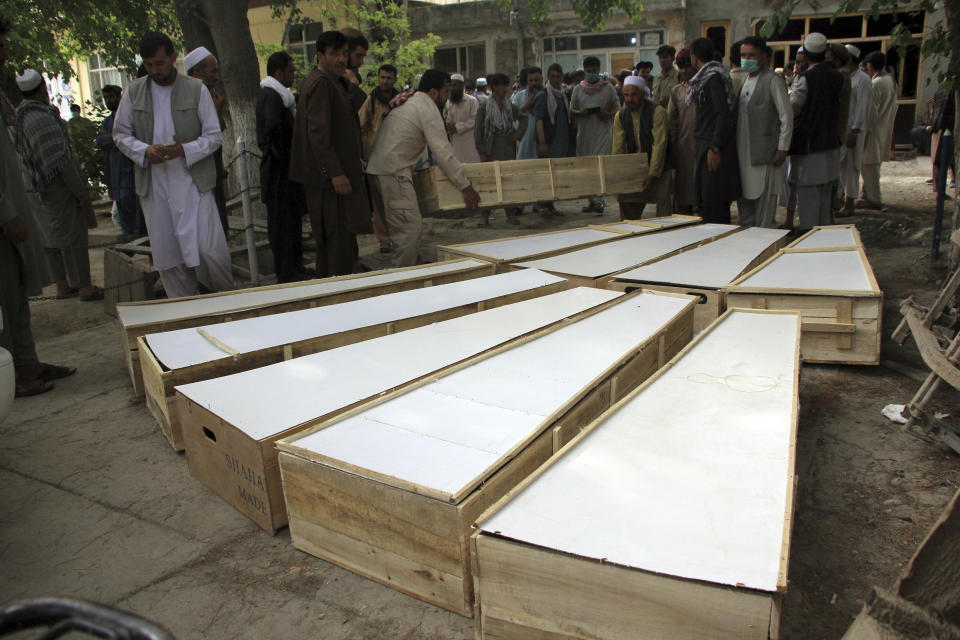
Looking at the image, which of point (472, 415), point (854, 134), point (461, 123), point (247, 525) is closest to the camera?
point (472, 415)

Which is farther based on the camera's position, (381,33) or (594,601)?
(381,33)

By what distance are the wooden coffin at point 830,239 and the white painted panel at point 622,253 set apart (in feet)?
2.40

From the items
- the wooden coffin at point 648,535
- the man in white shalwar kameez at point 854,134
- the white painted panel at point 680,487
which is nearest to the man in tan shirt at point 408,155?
the white painted panel at point 680,487

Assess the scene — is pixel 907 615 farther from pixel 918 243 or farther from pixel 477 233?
pixel 477 233

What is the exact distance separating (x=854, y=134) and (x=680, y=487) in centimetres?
818

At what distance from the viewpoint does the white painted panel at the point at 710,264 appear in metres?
4.36

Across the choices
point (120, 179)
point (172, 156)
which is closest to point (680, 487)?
point (172, 156)

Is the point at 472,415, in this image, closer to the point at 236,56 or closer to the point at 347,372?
the point at 347,372

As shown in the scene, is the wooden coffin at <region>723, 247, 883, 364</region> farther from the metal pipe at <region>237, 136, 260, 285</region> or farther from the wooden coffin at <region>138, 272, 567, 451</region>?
the metal pipe at <region>237, 136, 260, 285</region>

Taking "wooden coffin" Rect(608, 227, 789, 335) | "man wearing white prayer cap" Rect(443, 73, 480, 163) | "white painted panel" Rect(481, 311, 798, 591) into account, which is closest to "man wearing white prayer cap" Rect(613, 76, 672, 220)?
"wooden coffin" Rect(608, 227, 789, 335)

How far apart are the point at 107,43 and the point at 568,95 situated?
815 centimetres

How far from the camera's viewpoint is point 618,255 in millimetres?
5176

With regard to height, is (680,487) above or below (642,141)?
below

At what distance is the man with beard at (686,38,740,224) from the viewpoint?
20.9ft
